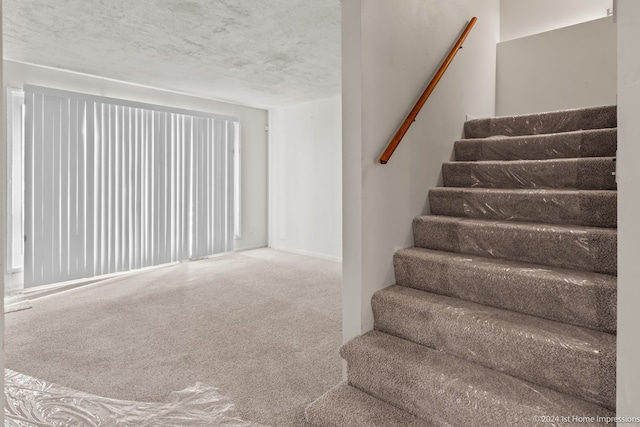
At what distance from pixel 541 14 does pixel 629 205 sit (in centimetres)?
378

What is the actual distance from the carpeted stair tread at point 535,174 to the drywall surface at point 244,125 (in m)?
3.98

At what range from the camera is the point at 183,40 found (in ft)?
10.8

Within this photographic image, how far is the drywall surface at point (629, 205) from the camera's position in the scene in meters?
1.17

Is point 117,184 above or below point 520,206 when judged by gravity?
above

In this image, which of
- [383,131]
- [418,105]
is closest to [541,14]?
[418,105]

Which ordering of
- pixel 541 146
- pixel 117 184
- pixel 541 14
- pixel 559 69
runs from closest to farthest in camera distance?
pixel 541 146 → pixel 559 69 → pixel 541 14 → pixel 117 184

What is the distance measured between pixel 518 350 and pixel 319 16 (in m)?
2.61

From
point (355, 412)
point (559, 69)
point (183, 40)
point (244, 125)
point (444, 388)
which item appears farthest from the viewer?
point (244, 125)

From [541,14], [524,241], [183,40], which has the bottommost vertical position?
[524,241]

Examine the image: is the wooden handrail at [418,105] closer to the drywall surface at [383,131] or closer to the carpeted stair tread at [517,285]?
the drywall surface at [383,131]

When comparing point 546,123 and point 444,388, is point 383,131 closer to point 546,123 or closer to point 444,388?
point 444,388

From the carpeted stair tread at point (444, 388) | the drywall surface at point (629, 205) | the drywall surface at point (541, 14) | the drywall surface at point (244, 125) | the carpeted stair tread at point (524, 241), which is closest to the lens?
the drywall surface at point (629, 205)

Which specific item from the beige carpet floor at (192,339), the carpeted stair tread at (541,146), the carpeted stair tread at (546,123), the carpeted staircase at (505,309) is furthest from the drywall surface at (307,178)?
the carpeted staircase at (505,309)

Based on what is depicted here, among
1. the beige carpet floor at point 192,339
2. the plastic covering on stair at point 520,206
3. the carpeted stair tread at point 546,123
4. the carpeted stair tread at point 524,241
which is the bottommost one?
the beige carpet floor at point 192,339
